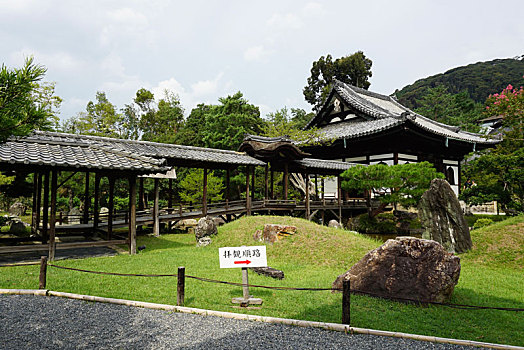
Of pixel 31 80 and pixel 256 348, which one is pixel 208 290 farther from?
pixel 31 80

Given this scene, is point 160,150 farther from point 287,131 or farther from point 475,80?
point 475,80

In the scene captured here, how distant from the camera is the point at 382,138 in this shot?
68.1ft

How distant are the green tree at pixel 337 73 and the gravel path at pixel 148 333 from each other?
40468mm

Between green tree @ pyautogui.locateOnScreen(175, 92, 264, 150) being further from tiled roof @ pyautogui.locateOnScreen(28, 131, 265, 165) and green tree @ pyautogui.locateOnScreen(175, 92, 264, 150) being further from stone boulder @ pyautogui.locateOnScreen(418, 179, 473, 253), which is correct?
stone boulder @ pyautogui.locateOnScreen(418, 179, 473, 253)

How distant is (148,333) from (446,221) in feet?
32.0

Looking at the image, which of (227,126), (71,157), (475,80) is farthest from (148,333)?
(475,80)

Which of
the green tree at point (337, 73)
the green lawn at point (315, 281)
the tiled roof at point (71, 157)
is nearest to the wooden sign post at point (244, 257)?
the green lawn at point (315, 281)

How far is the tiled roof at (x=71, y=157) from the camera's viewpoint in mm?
8711

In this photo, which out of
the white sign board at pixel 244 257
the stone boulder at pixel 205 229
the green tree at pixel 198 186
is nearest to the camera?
the white sign board at pixel 244 257

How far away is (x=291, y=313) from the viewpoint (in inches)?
222

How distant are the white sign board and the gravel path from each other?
0.99m

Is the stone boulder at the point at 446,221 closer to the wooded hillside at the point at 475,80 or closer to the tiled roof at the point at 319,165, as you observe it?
the tiled roof at the point at 319,165

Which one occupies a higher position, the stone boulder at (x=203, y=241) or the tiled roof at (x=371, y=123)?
the tiled roof at (x=371, y=123)

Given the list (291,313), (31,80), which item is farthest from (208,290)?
(31,80)
